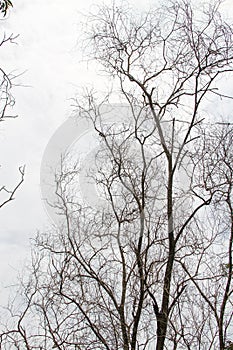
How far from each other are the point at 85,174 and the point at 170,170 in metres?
1.36

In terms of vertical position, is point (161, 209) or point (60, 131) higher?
point (60, 131)

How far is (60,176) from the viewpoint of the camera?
7.08 metres

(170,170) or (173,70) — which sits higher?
(173,70)

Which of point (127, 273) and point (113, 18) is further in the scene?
point (127, 273)

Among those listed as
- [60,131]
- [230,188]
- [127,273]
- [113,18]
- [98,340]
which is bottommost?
[98,340]

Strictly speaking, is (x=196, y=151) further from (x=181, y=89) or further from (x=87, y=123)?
(x=87, y=123)

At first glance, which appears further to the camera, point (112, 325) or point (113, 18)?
point (112, 325)

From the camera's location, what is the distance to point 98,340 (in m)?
6.71

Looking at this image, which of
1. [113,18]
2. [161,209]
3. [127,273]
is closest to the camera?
[113,18]

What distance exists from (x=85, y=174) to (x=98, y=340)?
7.48 ft

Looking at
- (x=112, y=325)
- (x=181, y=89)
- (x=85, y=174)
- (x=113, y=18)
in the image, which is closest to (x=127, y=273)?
(x=112, y=325)

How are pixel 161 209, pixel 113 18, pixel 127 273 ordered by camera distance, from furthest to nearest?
pixel 127 273
pixel 161 209
pixel 113 18

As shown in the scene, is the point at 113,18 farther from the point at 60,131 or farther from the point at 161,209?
the point at 161,209

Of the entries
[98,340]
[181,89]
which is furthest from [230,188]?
[98,340]
